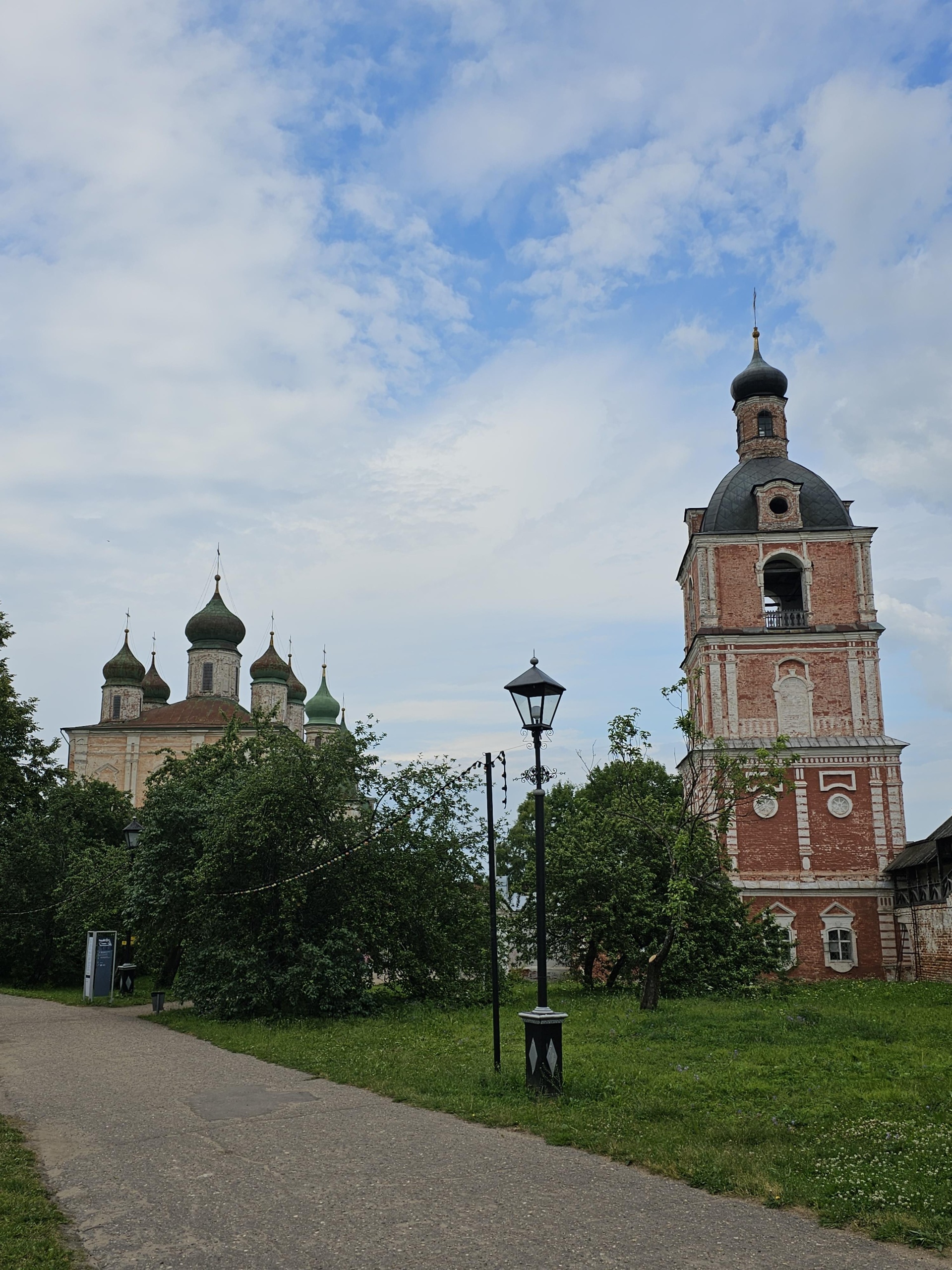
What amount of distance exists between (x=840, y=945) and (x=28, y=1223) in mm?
28507

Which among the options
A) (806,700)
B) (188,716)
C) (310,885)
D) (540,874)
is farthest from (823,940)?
(188,716)

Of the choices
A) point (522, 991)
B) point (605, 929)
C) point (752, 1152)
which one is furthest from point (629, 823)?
point (752, 1152)

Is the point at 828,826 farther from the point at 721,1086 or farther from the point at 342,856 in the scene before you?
the point at 721,1086

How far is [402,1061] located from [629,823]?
12.3 m

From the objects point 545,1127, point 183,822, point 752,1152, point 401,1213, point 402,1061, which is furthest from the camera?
point 183,822

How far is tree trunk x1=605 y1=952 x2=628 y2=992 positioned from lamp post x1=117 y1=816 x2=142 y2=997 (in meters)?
11.4

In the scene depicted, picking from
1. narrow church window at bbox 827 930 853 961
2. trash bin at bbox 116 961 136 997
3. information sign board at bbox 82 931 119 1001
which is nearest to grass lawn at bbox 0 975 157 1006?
trash bin at bbox 116 961 136 997

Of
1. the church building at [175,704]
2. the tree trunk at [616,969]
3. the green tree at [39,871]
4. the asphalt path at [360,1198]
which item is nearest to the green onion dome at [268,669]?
the church building at [175,704]

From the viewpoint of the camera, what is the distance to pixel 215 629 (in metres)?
62.3

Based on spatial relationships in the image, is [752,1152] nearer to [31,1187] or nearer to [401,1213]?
[401,1213]

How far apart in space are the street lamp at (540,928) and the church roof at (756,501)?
2385 cm

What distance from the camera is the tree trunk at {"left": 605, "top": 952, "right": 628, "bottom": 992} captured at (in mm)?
25814

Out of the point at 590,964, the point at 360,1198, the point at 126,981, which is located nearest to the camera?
the point at 360,1198

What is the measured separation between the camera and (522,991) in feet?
82.5
